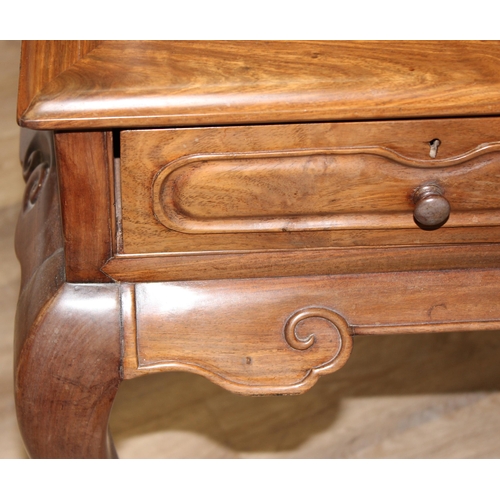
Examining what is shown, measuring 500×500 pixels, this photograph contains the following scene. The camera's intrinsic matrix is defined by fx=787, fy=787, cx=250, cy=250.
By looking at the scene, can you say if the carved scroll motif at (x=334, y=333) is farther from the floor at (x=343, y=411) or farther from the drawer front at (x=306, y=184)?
the floor at (x=343, y=411)

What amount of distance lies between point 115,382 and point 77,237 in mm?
135

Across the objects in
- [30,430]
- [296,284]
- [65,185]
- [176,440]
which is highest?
[65,185]

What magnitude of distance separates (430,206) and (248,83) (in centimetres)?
18

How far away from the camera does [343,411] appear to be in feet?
3.58

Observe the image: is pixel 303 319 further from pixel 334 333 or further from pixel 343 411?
pixel 343 411

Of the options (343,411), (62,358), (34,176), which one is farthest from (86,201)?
(343,411)

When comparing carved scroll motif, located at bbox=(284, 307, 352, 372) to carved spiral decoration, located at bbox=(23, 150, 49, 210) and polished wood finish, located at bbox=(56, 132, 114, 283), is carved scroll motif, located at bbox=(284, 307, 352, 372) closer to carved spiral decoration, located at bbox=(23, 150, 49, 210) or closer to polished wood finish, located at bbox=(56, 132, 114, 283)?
polished wood finish, located at bbox=(56, 132, 114, 283)

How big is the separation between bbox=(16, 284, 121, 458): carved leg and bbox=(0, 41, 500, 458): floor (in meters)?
0.34

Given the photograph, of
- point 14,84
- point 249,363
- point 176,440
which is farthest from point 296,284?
point 14,84

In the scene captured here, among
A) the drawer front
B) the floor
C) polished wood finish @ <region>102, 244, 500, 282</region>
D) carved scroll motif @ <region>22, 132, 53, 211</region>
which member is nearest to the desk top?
the drawer front

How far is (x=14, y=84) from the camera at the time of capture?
1585 mm

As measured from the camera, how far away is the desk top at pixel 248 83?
55 cm

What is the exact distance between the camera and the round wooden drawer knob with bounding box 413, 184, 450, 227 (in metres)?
0.62

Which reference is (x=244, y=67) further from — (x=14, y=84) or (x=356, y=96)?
(x=14, y=84)
